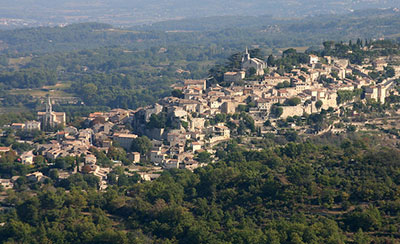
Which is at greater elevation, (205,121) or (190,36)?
(205,121)

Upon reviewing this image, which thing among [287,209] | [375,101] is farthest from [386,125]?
[287,209]

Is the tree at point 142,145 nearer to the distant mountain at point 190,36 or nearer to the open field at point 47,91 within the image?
the open field at point 47,91

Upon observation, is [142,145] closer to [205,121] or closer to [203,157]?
[203,157]

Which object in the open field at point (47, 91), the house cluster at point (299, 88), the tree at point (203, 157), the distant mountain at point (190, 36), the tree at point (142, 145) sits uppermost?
the house cluster at point (299, 88)

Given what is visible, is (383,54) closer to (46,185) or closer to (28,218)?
(46,185)

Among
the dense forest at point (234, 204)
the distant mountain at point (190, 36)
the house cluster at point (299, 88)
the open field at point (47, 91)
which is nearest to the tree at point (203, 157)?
the dense forest at point (234, 204)

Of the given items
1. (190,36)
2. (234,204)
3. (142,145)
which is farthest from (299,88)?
(190,36)
